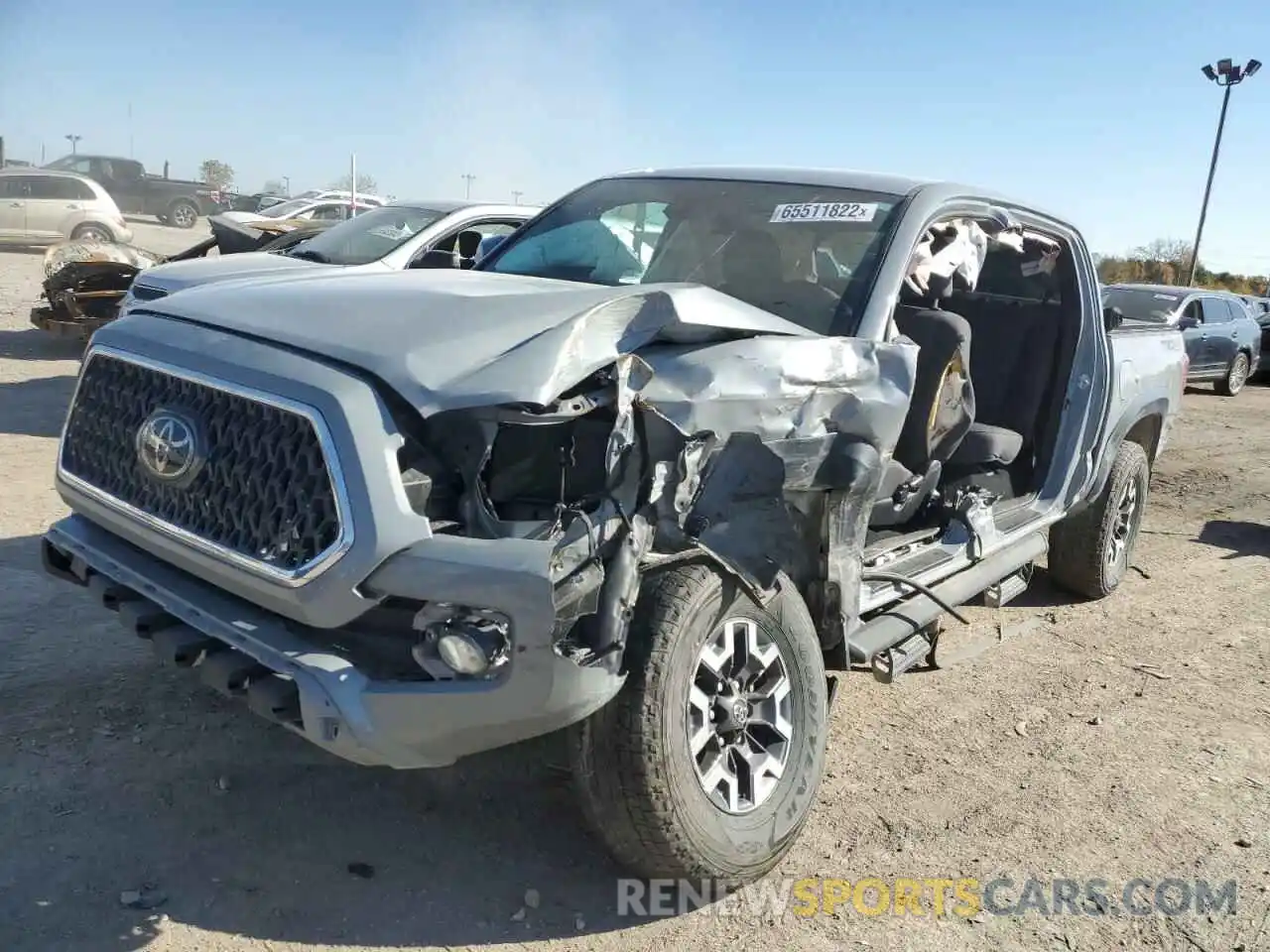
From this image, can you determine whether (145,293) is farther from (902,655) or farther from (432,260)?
(902,655)

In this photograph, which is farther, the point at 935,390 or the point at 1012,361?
the point at 1012,361

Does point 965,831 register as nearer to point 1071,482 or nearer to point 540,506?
point 540,506

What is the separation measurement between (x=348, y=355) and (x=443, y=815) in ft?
4.85

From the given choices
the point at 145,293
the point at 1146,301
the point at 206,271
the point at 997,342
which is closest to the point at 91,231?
the point at 145,293

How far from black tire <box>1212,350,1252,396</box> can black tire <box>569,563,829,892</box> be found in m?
16.7

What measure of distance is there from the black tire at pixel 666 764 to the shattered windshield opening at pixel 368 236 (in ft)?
18.7

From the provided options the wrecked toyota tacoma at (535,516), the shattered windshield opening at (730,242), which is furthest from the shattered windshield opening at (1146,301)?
the wrecked toyota tacoma at (535,516)

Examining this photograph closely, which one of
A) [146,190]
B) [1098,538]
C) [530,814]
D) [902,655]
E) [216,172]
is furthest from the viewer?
[216,172]

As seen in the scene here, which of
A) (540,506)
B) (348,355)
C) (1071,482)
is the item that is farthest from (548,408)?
(1071,482)

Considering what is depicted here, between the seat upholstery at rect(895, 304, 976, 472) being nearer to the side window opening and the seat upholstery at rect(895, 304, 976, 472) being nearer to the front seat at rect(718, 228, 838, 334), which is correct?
the side window opening

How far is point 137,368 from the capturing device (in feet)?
9.46

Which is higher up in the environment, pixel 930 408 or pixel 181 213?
pixel 181 213

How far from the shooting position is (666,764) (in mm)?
2602

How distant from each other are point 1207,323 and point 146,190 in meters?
29.2
